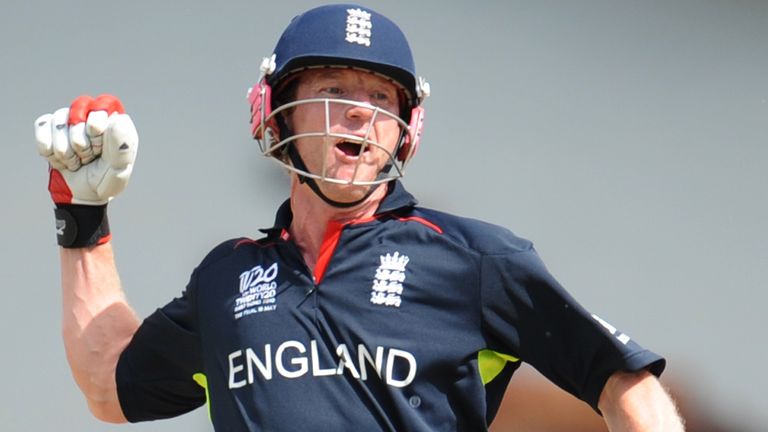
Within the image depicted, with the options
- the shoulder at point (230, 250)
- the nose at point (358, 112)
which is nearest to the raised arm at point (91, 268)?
the shoulder at point (230, 250)

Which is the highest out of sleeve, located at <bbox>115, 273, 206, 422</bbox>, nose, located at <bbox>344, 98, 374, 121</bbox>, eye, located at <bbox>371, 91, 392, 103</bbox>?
eye, located at <bbox>371, 91, 392, 103</bbox>

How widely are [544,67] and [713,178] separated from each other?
0.51m

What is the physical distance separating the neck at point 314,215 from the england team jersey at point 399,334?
0.07ft

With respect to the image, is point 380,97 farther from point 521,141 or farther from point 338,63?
point 521,141

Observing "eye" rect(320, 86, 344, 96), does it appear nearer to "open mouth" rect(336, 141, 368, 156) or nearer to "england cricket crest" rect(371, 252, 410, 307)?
"open mouth" rect(336, 141, 368, 156)

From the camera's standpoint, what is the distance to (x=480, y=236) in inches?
94.5

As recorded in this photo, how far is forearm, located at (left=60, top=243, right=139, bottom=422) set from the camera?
2.71 m

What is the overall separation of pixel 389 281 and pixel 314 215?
0.20 metres

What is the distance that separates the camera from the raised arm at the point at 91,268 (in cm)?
262

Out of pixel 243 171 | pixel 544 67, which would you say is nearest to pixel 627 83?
pixel 544 67

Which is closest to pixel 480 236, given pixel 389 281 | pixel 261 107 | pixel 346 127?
pixel 389 281

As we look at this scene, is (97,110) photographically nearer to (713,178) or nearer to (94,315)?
(94,315)

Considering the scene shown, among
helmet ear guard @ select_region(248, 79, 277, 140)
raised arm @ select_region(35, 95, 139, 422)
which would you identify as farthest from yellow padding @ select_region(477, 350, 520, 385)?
raised arm @ select_region(35, 95, 139, 422)

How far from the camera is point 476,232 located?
241cm
